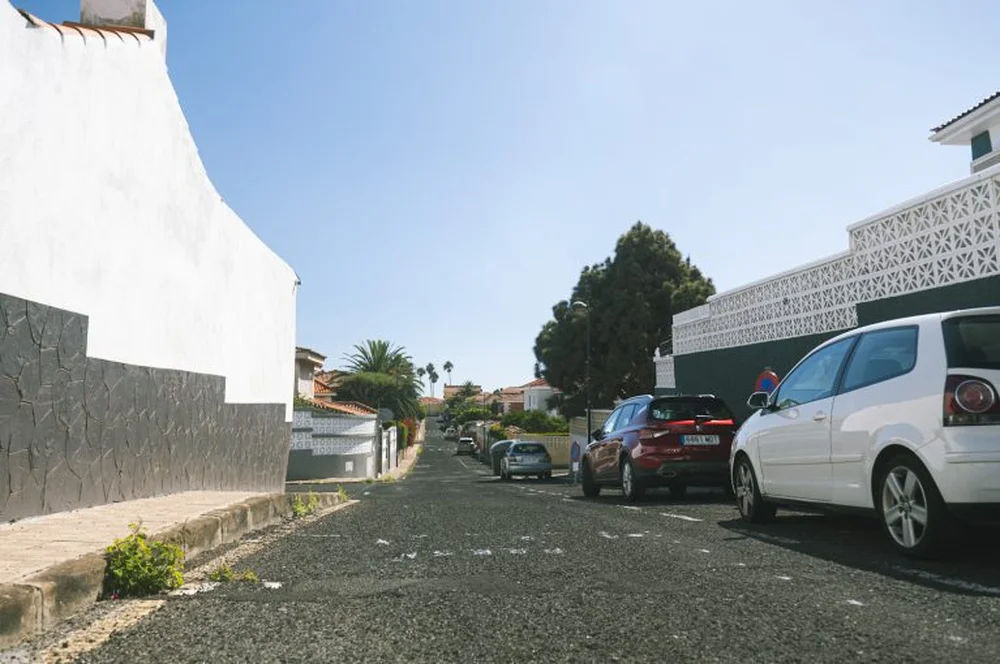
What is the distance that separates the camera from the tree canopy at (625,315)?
3984 cm

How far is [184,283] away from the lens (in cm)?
977

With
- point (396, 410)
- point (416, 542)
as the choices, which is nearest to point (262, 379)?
point (416, 542)

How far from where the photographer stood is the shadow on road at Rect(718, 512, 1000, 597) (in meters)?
4.35

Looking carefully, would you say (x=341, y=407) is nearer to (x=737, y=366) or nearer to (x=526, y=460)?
(x=526, y=460)

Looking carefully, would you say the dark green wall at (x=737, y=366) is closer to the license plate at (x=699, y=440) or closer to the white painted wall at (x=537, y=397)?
the license plate at (x=699, y=440)

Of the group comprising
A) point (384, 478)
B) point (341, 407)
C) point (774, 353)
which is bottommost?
point (384, 478)

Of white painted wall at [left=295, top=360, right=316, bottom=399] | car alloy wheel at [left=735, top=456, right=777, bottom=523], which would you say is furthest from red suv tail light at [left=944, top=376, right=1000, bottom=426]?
white painted wall at [left=295, top=360, right=316, bottom=399]

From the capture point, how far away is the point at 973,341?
5.06 m

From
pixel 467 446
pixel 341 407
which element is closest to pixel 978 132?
pixel 341 407

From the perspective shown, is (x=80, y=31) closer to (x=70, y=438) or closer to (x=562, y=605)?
(x=70, y=438)

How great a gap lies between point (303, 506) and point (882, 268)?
10216mm

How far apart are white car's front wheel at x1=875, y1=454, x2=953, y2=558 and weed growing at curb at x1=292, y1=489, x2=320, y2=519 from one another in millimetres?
5953

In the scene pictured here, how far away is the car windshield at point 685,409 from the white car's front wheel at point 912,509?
17.8 ft

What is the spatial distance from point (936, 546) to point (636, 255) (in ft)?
124
